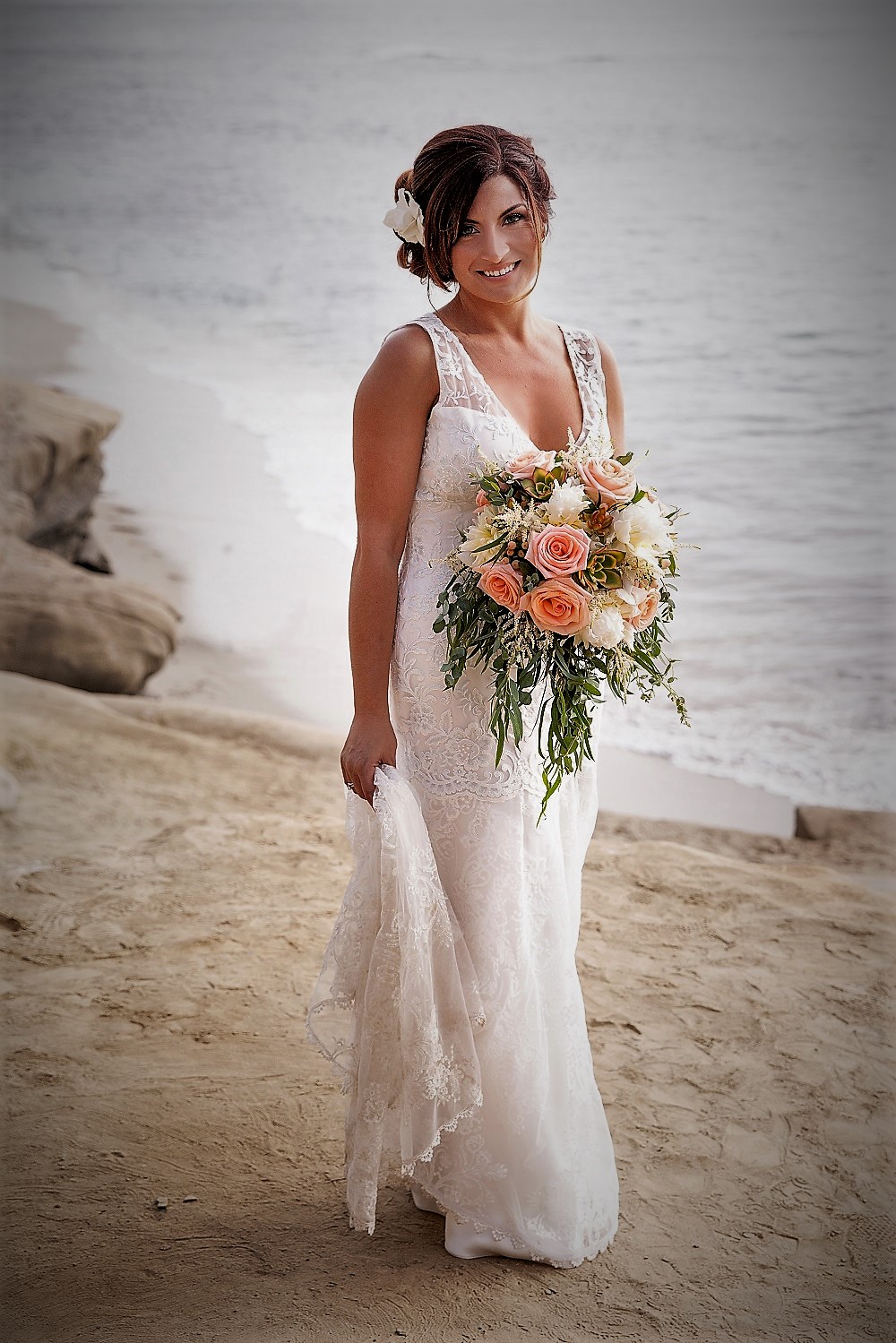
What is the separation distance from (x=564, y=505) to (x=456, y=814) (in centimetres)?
65

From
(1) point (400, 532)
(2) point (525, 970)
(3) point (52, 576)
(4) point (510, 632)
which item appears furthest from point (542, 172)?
(3) point (52, 576)

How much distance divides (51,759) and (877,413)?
7238mm

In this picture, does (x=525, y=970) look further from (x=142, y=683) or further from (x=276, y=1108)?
(x=142, y=683)

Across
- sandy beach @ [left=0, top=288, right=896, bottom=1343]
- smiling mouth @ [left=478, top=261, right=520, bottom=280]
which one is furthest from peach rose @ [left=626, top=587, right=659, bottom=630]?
sandy beach @ [left=0, top=288, right=896, bottom=1343]

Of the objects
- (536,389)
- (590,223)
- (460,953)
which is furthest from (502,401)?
(590,223)

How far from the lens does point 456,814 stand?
2227 mm

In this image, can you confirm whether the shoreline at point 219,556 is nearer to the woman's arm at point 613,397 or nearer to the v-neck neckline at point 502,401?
the woman's arm at point 613,397

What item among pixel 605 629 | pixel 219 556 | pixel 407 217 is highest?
pixel 219 556

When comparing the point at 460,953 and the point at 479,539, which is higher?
the point at 479,539

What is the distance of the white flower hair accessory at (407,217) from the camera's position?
2.19 metres

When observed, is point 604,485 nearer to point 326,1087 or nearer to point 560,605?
point 560,605

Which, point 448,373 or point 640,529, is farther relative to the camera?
point 448,373

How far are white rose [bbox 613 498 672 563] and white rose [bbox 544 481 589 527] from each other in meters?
0.08

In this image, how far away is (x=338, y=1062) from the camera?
227cm
